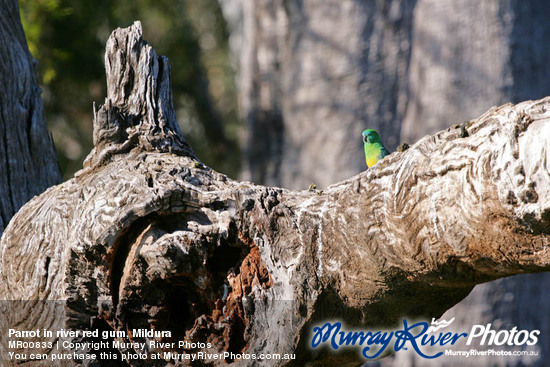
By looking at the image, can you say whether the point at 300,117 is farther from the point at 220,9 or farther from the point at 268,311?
the point at 268,311

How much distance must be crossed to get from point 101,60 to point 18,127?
123 inches

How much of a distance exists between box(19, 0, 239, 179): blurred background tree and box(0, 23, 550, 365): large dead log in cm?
273

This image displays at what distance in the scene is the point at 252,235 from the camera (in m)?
1.62

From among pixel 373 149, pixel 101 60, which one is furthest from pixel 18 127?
pixel 101 60

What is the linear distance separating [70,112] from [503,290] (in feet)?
14.7

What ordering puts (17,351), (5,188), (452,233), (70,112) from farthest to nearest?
1. (70,112)
2. (5,188)
3. (17,351)
4. (452,233)

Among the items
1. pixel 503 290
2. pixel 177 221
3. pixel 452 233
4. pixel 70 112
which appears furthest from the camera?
pixel 70 112

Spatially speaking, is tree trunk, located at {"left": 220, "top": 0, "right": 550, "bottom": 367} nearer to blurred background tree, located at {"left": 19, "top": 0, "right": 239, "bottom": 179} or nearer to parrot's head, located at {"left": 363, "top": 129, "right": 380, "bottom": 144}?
parrot's head, located at {"left": 363, "top": 129, "right": 380, "bottom": 144}

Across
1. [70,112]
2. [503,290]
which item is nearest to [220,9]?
[70,112]

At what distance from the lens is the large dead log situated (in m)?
1.12

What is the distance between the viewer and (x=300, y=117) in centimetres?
524

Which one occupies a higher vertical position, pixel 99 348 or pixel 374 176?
pixel 374 176

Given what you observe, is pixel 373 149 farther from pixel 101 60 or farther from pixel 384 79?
pixel 101 60

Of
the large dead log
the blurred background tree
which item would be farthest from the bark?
the blurred background tree
